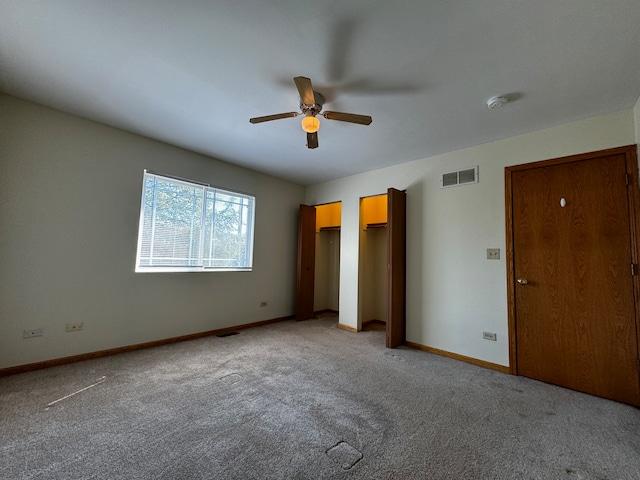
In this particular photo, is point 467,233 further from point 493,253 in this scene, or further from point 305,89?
point 305,89

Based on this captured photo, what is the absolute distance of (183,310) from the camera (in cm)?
367

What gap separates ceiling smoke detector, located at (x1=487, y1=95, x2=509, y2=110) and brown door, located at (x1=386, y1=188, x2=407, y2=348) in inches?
59.6

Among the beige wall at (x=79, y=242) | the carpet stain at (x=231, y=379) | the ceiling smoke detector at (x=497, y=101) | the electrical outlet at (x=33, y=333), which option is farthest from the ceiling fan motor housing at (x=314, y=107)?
the electrical outlet at (x=33, y=333)

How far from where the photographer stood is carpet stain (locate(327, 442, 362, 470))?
4.91ft

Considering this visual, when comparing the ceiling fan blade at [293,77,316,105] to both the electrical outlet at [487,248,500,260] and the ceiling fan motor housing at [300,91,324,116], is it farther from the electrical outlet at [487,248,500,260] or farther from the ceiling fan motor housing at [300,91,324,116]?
the electrical outlet at [487,248,500,260]

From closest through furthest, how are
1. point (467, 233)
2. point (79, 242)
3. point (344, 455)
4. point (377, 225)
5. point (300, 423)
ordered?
1. point (344, 455)
2. point (300, 423)
3. point (79, 242)
4. point (467, 233)
5. point (377, 225)

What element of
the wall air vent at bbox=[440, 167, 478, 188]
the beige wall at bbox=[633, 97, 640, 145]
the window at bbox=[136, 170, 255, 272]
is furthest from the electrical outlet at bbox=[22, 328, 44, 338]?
the beige wall at bbox=[633, 97, 640, 145]

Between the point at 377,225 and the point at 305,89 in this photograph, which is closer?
the point at 305,89

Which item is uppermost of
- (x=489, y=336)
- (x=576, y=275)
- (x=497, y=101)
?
(x=497, y=101)

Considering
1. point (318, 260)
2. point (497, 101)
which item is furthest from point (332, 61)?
point (318, 260)

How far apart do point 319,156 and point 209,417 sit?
325cm

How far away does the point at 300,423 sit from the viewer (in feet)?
6.11

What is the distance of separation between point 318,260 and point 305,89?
4.11m

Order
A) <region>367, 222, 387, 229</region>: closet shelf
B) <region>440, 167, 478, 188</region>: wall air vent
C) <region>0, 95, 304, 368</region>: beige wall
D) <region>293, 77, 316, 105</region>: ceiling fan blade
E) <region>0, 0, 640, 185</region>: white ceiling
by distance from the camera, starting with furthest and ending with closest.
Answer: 1. <region>367, 222, 387, 229</region>: closet shelf
2. <region>440, 167, 478, 188</region>: wall air vent
3. <region>0, 95, 304, 368</region>: beige wall
4. <region>293, 77, 316, 105</region>: ceiling fan blade
5. <region>0, 0, 640, 185</region>: white ceiling
